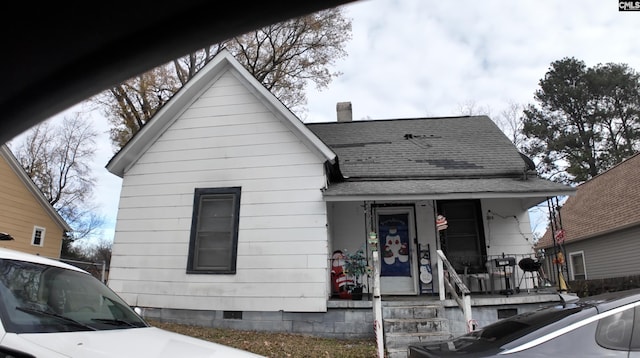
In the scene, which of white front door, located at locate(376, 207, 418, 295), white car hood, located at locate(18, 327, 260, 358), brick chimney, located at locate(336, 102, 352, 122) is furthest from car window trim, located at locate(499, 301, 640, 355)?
brick chimney, located at locate(336, 102, 352, 122)

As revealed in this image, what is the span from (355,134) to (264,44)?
33.9 feet

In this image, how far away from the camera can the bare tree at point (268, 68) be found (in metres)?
19.3

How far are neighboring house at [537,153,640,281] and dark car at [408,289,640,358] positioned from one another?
12.4 meters

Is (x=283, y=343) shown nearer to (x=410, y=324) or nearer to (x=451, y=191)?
(x=410, y=324)

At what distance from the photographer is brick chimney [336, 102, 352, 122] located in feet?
49.1

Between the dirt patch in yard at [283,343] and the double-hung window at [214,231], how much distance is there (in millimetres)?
1310

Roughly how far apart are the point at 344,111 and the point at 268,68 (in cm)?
776

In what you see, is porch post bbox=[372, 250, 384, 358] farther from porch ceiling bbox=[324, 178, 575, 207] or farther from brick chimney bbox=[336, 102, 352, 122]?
brick chimney bbox=[336, 102, 352, 122]

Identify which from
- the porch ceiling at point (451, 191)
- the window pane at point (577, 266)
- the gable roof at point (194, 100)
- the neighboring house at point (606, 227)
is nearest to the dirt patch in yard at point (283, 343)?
the porch ceiling at point (451, 191)

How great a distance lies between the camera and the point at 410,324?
7.32 meters

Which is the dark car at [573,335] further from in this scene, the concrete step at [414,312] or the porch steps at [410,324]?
the concrete step at [414,312]

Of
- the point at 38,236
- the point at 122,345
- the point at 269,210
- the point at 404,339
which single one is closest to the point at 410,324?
the point at 404,339

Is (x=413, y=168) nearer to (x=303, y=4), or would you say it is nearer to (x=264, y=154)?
(x=264, y=154)

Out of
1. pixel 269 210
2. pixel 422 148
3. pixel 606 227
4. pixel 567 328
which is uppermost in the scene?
pixel 422 148
